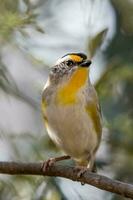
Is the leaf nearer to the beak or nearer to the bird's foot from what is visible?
the beak

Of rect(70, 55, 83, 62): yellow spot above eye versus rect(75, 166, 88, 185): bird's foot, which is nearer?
rect(75, 166, 88, 185): bird's foot

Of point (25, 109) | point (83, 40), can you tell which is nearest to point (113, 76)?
point (83, 40)

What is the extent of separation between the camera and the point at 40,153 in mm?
4438

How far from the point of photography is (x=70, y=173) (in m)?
3.59

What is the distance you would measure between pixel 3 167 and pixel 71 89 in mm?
637

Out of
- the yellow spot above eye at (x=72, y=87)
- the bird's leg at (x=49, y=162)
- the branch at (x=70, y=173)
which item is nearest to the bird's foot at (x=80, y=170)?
the branch at (x=70, y=173)

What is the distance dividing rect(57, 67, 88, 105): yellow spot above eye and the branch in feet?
1.17

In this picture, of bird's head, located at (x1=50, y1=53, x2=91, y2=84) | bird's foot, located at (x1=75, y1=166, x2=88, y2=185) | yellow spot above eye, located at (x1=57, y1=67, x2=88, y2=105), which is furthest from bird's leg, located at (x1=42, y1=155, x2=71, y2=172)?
bird's head, located at (x1=50, y1=53, x2=91, y2=84)

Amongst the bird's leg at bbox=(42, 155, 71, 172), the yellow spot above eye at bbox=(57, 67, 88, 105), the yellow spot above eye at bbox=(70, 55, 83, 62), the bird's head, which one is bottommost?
the bird's leg at bbox=(42, 155, 71, 172)

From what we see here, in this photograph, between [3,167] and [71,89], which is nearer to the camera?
[3,167]

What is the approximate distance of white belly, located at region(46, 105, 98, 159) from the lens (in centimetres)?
383

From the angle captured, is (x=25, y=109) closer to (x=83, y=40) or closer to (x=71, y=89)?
(x=83, y=40)

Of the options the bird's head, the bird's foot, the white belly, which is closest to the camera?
the bird's foot

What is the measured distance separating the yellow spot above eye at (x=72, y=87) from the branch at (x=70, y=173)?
0.36 m
